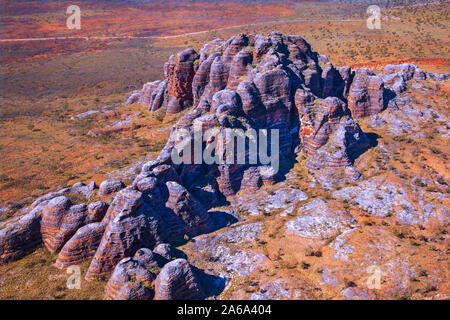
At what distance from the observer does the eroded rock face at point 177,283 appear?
1440 centimetres

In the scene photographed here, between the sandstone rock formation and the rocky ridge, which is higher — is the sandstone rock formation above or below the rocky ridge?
below

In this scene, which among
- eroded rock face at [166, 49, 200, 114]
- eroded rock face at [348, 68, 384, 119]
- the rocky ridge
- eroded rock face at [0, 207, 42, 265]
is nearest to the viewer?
the rocky ridge

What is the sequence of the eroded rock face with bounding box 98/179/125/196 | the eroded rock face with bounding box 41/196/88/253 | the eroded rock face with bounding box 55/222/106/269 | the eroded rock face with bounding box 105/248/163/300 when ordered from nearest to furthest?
the eroded rock face with bounding box 105/248/163/300, the eroded rock face with bounding box 55/222/106/269, the eroded rock face with bounding box 41/196/88/253, the eroded rock face with bounding box 98/179/125/196

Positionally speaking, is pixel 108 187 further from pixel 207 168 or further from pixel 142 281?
pixel 142 281

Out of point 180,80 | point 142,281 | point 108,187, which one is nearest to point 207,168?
point 108,187

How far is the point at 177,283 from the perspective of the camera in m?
14.6

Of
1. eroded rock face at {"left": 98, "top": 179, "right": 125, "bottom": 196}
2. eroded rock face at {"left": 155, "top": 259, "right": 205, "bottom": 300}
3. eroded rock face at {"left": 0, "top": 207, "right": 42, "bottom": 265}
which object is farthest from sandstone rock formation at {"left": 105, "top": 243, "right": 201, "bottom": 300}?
eroded rock face at {"left": 0, "top": 207, "right": 42, "bottom": 265}

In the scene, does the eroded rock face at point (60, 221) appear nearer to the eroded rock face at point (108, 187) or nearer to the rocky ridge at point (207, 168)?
the rocky ridge at point (207, 168)

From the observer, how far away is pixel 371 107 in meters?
32.6

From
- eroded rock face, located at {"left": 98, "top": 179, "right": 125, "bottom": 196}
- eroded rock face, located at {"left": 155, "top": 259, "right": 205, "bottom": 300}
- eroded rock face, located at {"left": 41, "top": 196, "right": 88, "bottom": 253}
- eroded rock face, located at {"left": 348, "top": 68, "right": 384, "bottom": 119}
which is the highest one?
eroded rock face, located at {"left": 348, "top": 68, "right": 384, "bottom": 119}

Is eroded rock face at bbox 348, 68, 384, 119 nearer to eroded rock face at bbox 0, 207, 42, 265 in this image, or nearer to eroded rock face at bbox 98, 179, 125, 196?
eroded rock face at bbox 98, 179, 125, 196

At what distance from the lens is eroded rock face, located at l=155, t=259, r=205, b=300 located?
14.4 metres

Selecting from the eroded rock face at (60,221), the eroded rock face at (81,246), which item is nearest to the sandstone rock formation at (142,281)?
the eroded rock face at (81,246)

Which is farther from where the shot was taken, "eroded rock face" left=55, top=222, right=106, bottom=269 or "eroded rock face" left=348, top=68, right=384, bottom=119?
"eroded rock face" left=348, top=68, right=384, bottom=119
